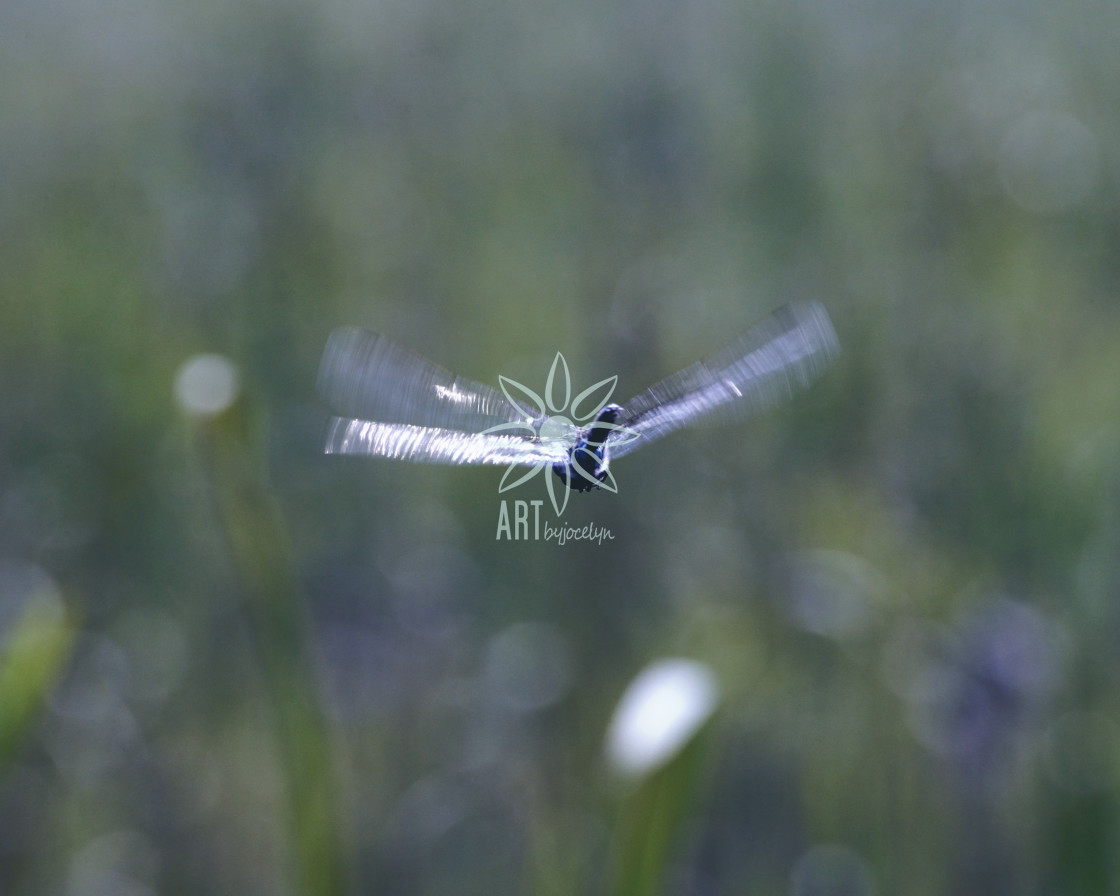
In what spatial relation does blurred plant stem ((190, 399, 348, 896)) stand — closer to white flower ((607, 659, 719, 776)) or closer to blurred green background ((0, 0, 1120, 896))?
white flower ((607, 659, 719, 776))

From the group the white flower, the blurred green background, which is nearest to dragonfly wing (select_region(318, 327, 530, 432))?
the white flower

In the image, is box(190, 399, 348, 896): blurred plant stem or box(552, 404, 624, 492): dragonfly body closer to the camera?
box(552, 404, 624, 492): dragonfly body

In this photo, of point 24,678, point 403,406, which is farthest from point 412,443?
point 24,678

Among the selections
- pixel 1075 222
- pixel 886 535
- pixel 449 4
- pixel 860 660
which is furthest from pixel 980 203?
pixel 449 4

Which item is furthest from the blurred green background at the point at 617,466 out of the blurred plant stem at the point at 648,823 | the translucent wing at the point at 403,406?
the translucent wing at the point at 403,406

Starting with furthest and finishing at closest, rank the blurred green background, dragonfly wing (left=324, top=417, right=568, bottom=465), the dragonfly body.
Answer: the blurred green background < the dragonfly body < dragonfly wing (left=324, top=417, right=568, bottom=465)

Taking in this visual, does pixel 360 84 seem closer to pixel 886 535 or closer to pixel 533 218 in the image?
pixel 533 218
